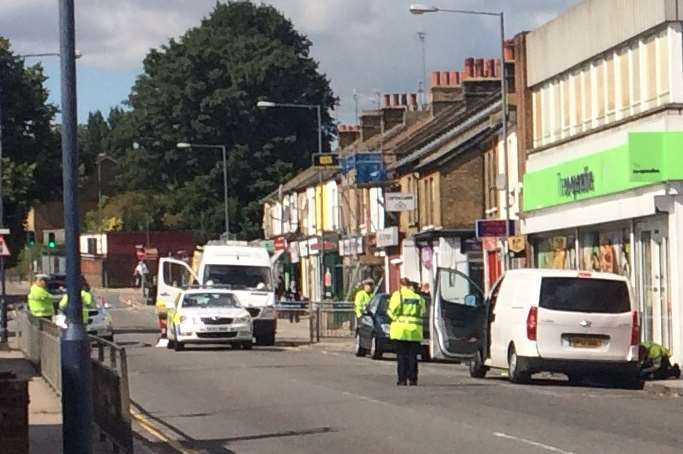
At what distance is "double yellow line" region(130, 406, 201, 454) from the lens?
50.3ft

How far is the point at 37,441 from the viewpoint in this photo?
16.0 meters

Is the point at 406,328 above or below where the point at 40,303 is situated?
below

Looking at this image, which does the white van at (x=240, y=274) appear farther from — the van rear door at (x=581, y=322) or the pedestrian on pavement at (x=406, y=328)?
the van rear door at (x=581, y=322)

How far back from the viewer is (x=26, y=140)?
198 feet

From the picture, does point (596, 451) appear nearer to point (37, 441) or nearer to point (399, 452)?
point (399, 452)

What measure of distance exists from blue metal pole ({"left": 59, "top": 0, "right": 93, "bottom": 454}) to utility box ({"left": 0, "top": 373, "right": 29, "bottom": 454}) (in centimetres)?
55

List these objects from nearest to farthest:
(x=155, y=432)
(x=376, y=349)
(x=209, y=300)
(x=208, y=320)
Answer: (x=155, y=432) < (x=376, y=349) < (x=208, y=320) < (x=209, y=300)

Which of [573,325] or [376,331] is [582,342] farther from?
[376,331]

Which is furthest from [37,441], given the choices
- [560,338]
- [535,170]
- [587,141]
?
[535,170]

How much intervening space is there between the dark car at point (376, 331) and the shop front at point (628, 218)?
14.5ft

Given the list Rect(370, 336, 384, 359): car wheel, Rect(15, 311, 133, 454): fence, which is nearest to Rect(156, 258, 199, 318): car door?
Rect(370, 336, 384, 359): car wheel

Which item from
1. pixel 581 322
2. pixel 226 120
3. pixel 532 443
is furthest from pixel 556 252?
pixel 226 120

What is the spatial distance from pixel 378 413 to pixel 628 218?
14.1m

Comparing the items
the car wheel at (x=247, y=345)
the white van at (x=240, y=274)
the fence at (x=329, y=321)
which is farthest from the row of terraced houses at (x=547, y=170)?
the car wheel at (x=247, y=345)
